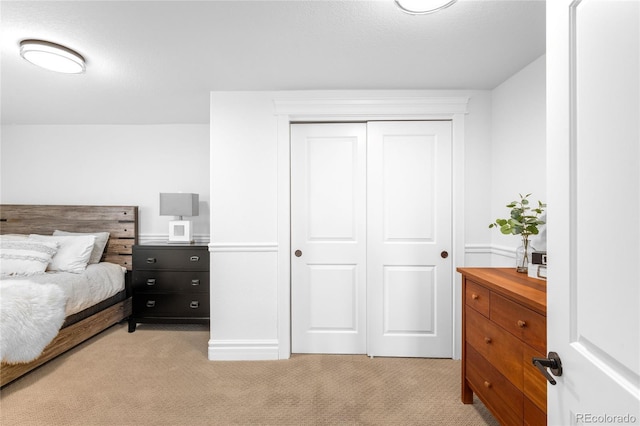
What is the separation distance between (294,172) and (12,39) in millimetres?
1970

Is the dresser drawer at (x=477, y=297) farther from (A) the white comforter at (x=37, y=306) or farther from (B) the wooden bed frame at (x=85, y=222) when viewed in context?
(B) the wooden bed frame at (x=85, y=222)

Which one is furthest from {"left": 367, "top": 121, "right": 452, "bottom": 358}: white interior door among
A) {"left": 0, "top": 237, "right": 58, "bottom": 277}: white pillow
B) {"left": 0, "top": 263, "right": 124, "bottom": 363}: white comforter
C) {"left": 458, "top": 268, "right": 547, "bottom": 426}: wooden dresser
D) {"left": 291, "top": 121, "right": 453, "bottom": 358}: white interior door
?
{"left": 0, "top": 237, "right": 58, "bottom": 277}: white pillow

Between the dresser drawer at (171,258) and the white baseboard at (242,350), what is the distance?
33.5 inches

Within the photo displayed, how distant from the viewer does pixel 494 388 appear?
180 cm

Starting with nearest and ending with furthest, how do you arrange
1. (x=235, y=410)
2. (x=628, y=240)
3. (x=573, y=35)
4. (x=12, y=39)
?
1. (x=628, y=240)
2. (x=573, y=35)
3. (x=12, y=39)
4. (x=235, y=410)

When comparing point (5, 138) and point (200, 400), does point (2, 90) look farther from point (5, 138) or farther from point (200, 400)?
point (200, 400)

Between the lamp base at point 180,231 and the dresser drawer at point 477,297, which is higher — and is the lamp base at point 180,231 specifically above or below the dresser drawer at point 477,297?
above

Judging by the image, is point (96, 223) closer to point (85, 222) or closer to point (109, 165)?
point (85, 222)

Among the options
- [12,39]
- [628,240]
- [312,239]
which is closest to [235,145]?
[312,239]

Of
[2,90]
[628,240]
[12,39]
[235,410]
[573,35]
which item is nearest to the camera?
[628,240]

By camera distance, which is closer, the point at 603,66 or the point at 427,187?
the point at 603,66

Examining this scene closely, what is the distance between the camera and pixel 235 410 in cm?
213

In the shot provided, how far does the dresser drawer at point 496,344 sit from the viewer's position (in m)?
1.60

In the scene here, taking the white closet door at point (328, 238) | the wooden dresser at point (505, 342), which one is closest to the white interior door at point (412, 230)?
the white closet door at point (328, 238)
